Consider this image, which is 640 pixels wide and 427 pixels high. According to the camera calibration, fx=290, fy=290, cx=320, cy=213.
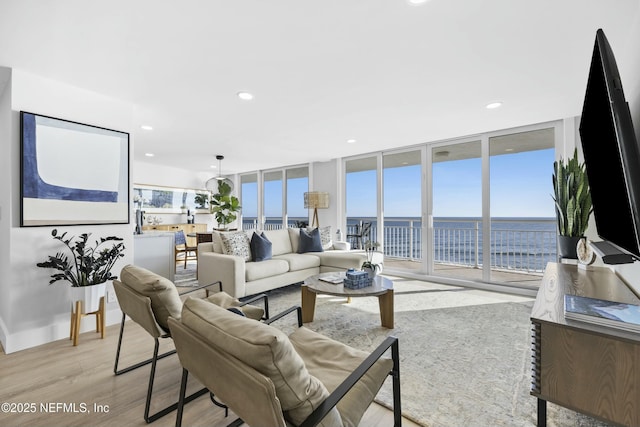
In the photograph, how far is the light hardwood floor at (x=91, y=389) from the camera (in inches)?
62.4

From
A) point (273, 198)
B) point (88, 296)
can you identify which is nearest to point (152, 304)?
point (88, 296)

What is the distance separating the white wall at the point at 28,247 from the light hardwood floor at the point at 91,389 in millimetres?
180

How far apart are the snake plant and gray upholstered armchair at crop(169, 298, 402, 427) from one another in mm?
2486

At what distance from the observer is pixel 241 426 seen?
152 cm

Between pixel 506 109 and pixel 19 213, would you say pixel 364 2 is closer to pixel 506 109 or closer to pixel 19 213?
pixel 506 109

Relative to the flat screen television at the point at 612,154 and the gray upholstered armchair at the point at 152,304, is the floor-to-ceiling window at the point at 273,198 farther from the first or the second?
the flat screen television at the point at 612,154

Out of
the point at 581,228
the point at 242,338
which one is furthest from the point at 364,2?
the point at 581,228

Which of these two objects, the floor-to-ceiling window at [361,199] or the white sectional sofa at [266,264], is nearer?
the white sectional sofa at [266,264]

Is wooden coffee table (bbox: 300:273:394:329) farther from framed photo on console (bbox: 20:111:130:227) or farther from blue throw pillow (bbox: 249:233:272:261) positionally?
framed photo on console (bbox: 20:111:130:227)

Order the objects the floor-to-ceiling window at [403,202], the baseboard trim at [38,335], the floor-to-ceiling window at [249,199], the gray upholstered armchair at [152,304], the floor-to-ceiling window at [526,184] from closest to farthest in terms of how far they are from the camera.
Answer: the gray upholstered armchair at [152,304] → the baseboard trim at [38,335] → the floor-to-ceiling window at [526,184] → the floor-to-ceiling window at [403,202] → the floor-to-ceiling window at [249,199]

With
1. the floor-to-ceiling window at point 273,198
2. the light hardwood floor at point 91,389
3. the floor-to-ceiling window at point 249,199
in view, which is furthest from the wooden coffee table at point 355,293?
Result: the floor-to-ceiling window at point 249,199

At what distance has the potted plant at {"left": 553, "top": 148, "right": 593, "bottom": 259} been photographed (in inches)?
100

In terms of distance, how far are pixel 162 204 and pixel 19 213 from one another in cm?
503

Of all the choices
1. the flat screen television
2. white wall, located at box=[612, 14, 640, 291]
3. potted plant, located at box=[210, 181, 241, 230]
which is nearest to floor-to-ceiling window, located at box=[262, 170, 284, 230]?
potted plant, located at box=[210, 181, 241, 230]
